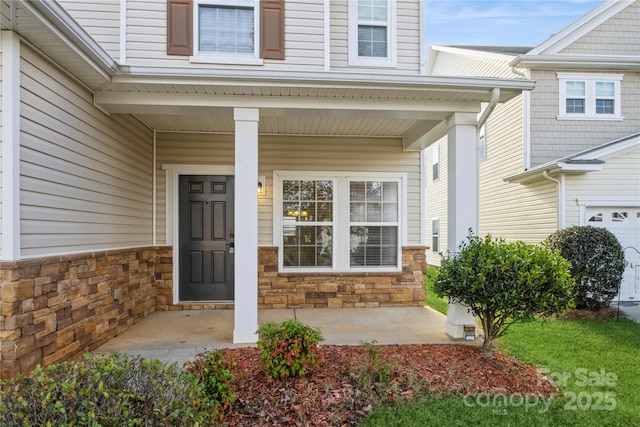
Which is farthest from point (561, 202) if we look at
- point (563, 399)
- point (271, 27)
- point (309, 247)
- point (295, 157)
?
point (271, 27)

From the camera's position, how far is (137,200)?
4.96m

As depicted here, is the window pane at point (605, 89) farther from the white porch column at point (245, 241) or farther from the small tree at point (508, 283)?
the white porch column at point (245, 241)

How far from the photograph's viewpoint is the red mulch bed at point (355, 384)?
8.20 feet

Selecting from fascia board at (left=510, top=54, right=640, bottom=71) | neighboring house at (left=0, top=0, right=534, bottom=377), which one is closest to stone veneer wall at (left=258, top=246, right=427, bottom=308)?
neighboring house at (left=0, top=0, right=534, bottom=377)

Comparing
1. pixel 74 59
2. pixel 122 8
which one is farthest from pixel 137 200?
pixel 122 8

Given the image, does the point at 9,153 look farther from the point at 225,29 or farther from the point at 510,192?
the point at 510,192

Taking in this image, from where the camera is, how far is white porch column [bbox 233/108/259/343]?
3869 mm

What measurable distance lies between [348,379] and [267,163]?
3.73 m

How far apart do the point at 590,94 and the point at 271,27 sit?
301 inches

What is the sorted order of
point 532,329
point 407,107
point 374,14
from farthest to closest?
point 374,14
point 532,329
point 407,107

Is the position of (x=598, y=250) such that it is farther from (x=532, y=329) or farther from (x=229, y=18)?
(x=229, y=18)

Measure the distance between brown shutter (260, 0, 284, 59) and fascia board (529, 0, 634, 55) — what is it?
250 inches

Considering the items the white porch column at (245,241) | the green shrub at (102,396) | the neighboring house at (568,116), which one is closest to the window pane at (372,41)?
the white porch column at (245,241)

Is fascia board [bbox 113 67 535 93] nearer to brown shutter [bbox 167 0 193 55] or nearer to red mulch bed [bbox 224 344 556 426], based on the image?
brown shutter [bbox 167 0 193 55]
